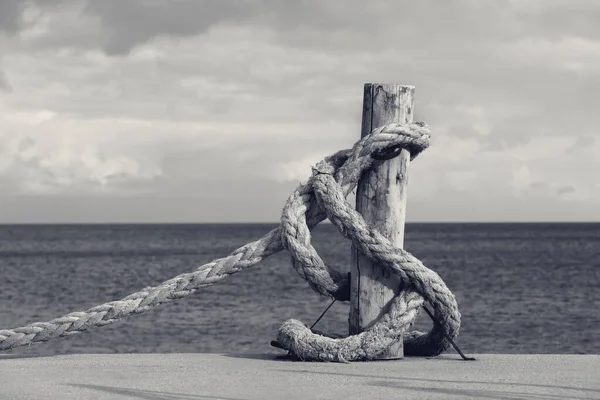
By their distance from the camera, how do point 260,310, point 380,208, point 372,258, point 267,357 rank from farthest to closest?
point 260,310 → point 267,357 → point 380,208 → point 372,258

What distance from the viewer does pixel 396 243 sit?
6848 mm

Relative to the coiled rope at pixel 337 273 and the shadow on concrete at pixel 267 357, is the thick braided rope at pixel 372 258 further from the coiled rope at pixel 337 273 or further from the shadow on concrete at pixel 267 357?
the shadow on concrete at pixel 267 357

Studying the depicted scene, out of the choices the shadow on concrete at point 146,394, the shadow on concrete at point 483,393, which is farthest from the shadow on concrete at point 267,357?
the shadow on concrete at point 146,394

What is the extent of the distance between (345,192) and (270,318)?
19.4 m

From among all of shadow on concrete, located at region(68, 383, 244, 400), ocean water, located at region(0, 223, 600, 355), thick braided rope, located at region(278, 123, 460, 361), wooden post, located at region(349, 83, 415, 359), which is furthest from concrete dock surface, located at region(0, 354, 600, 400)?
ocean water, located at region(0, 223, 600, 355)

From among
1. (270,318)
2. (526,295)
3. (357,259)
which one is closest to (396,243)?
(357,259)

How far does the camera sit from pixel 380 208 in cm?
680

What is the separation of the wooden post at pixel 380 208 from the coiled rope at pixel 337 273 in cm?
8

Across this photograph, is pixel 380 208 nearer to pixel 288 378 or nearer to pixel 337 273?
pixel 337 273

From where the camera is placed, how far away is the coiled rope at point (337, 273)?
22.0ft

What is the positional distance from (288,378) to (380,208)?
1413mm

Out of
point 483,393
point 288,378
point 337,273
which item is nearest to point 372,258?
point 337,273

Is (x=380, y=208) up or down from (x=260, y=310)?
up

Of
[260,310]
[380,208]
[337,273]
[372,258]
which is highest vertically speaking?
[380,208]
